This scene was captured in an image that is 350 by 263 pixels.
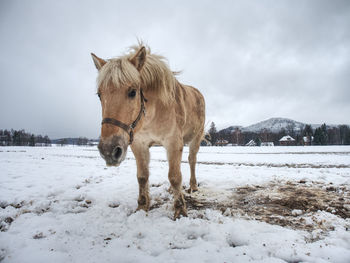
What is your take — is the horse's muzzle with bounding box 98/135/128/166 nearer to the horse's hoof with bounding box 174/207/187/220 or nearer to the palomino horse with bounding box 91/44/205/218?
the palomino horse with bounding box 91/44/205/218

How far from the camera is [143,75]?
2779mm

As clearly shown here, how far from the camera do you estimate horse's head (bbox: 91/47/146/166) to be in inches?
82.4

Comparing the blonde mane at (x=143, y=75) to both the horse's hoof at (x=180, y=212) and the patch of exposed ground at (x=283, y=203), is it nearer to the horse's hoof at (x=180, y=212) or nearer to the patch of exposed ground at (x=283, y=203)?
the horse's hoof at (x=180, y=212)

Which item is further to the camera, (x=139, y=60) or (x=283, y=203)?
(x=283, y=203)

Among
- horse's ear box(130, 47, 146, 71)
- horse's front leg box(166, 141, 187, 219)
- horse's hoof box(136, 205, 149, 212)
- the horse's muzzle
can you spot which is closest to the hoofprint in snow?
horse's hoof box(136, 205, 149, 212)

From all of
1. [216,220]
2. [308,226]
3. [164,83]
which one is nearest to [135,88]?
[164,83]

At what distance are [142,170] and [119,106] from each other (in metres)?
1.70

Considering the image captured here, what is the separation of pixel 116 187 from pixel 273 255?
4.14m

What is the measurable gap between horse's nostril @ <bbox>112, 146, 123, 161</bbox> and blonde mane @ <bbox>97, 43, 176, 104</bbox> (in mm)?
845

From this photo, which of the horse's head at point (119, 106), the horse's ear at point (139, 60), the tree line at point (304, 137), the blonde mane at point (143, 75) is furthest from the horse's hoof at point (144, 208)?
the tree line at point (304, 137)

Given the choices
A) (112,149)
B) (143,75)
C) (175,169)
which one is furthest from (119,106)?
(175,169)

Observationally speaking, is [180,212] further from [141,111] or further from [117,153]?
[141,111]

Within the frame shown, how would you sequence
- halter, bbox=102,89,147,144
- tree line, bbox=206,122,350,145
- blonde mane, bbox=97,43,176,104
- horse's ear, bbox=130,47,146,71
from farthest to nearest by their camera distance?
tree line, bbox=206,122,350,145, horse's ear, bbox=130,47,146,71, blonde mane, bbox=97,43,176,104, halter, bbox=102,89,147,144

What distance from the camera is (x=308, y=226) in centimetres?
248
